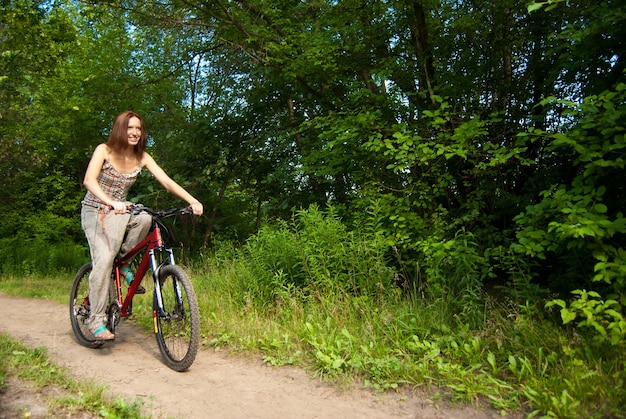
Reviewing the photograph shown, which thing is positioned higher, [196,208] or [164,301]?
[196,208]

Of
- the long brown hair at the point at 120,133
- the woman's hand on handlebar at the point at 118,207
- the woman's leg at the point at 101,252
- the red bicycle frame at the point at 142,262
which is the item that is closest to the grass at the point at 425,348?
the woman's leg at the point at 101,252

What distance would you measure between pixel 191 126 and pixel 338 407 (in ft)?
28.0

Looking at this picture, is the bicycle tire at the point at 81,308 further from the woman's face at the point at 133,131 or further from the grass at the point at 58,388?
the woman's face at the point at 133,131

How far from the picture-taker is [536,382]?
10.0ft

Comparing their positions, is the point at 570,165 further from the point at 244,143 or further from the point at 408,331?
the point at 244,143

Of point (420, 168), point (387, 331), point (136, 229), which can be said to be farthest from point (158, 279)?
point (420, 168)

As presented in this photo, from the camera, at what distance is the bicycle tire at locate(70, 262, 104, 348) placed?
448 centimetres

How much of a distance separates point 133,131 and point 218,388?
233 centimetres

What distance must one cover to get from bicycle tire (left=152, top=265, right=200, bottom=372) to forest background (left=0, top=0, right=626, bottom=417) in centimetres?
35

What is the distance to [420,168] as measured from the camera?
644 centimetres

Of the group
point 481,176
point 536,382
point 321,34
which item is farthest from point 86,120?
point 536,382

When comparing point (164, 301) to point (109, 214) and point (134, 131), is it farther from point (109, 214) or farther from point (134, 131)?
point (134, 131)

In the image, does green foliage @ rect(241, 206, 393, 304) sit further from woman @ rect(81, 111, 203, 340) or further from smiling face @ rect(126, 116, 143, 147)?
smiling face @ rect(126, 116, 143, 147)

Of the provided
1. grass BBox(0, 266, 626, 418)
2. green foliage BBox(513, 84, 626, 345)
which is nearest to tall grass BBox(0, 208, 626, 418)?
grass BBox(0, 266, 626, 418)
